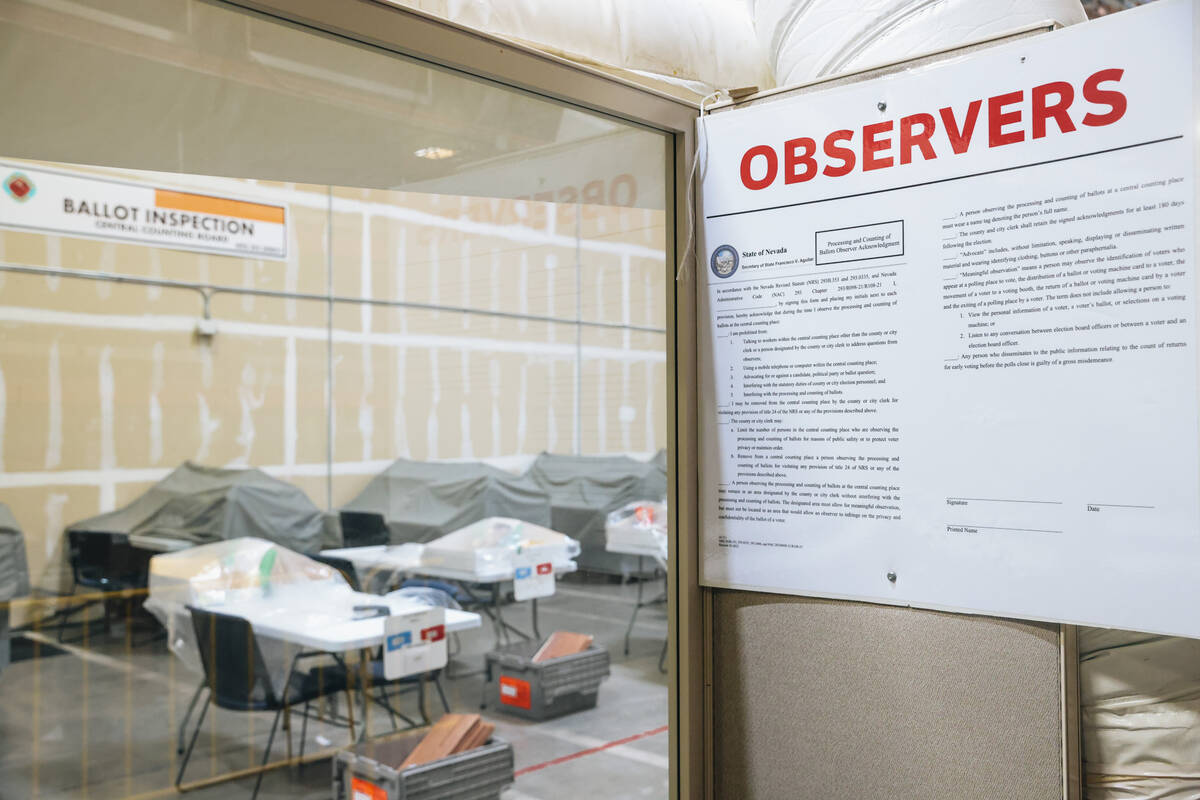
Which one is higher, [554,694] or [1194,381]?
[1194,381]

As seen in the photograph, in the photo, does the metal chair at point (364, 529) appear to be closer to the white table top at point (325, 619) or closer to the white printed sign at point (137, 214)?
the white table top at point (325, 619)

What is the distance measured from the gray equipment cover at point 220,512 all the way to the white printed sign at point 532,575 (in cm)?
93

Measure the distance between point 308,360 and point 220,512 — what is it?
89cm

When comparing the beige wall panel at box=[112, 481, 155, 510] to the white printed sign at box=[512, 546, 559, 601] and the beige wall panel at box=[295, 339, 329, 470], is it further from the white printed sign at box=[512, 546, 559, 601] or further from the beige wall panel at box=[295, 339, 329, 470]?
the white printed sign at box=[512, 546, 559, 601]

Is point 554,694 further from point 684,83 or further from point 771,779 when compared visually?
point 684,83

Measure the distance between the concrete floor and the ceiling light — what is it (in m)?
2.31

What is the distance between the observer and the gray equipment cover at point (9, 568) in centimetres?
317

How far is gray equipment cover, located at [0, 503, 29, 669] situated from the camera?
3.17 meters

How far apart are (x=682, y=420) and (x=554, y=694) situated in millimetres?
3291

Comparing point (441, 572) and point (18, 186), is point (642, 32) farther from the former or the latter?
point (441, 572)

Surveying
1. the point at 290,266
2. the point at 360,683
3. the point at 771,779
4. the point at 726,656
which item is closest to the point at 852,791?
the point at 771,779

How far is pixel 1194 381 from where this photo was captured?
3.48ft

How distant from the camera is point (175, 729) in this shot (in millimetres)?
3986

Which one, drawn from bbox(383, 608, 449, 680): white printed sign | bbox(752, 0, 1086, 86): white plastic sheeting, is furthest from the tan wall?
bbox(752, 0, 1086, 86): white plastic sheeting
